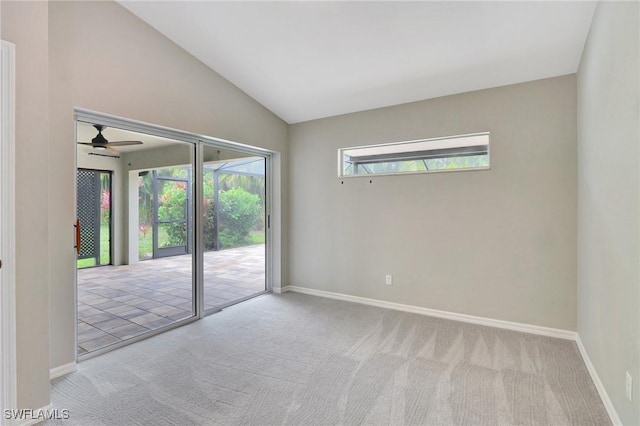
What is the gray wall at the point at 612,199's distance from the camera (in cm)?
160

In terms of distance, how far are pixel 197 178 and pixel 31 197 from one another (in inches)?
68.5

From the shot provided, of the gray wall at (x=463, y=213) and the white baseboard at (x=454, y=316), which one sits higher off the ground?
the gray wall at (x=463, y=213)

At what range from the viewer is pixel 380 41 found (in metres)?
2.88

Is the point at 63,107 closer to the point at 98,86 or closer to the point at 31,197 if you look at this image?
the point at 98,86

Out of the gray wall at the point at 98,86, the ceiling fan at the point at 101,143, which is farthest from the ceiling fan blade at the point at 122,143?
the gray wall at the point at 98,86

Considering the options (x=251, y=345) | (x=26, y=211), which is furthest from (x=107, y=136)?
(x=251, y=345)

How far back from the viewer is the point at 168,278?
145 inches

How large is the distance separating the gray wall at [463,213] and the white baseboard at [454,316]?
0.06 meters

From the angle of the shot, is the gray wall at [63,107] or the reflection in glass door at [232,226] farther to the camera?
the reflection in glass door at [232,226]

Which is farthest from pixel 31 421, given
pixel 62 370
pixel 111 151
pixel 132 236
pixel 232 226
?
pixel 232 226

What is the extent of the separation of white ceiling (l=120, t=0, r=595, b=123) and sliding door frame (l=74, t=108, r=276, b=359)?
33.2 inches

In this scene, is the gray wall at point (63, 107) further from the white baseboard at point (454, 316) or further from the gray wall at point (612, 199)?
the gray wall at point (612, 199)

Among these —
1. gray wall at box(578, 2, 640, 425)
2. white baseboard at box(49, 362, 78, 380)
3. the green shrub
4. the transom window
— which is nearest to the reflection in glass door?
the green shrub

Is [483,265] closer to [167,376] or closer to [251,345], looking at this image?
[251,345]
